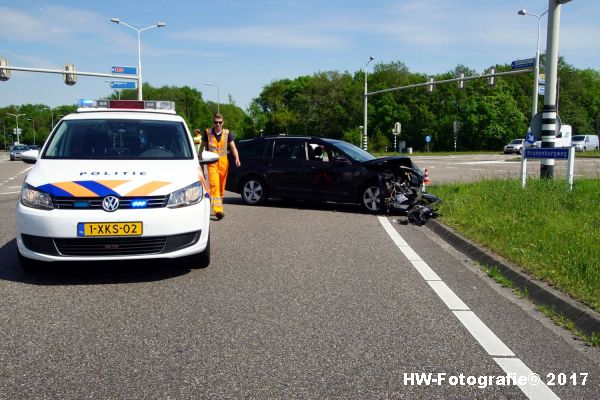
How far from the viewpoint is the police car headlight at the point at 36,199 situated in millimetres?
5605

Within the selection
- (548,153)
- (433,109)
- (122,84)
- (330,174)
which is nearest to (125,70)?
(122,84)

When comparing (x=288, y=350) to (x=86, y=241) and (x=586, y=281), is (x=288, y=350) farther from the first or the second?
(x=586, y=281)

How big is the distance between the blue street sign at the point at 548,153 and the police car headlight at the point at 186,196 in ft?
30.2

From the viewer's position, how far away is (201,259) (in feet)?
20.8

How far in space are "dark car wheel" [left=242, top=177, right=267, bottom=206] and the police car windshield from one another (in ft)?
19.5

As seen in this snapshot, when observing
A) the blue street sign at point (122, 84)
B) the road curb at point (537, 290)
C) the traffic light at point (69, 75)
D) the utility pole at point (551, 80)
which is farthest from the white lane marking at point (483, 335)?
the traffic light at point (69, 75)

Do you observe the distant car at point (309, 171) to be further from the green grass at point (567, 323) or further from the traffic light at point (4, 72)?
the traffic light at point (4, 72)

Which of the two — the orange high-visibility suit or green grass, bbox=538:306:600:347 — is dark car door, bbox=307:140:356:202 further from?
green grass, bbox=538:306:600:347

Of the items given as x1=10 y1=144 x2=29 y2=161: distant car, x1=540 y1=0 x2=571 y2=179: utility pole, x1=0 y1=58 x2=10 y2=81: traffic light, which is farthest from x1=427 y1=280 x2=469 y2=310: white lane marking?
x1=10 y1=144 x2=29 y2=161: distant car

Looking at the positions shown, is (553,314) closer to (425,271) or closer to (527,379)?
(527,379)

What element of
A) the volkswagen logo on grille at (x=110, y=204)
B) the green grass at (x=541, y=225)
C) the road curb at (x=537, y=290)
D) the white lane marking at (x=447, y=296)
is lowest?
the white lane marking at (x=447, y=296)

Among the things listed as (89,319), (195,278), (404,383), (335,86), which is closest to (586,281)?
(404,383)

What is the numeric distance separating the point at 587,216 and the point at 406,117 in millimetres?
81804

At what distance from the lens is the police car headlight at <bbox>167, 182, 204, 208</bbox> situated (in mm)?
5871
